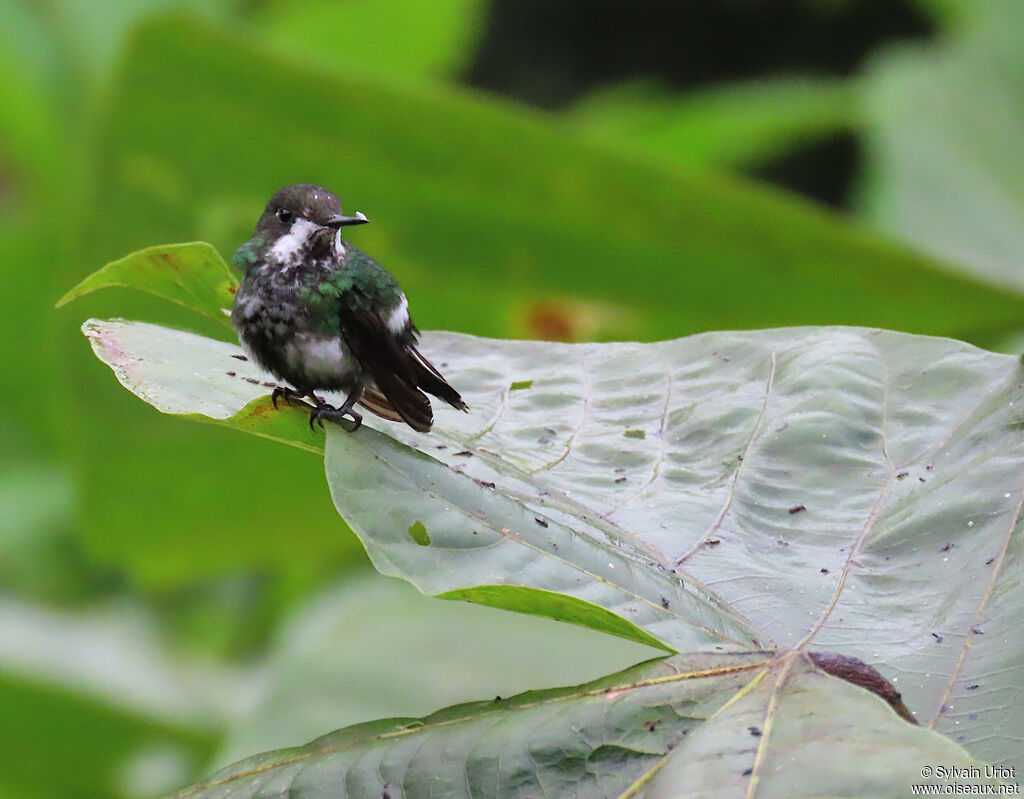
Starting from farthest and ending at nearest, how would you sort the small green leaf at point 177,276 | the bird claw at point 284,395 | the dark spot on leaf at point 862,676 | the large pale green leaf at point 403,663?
the large pale green leaf at point 403,663 → the small green leaf at point 177,276 → the bird claw at point 284,395 → the dark spot on leaf at point 862,676

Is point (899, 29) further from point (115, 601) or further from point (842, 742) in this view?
point (842, 742)

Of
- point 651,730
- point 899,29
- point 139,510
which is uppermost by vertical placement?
point 899,29

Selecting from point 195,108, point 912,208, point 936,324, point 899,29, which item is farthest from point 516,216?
point 899,29

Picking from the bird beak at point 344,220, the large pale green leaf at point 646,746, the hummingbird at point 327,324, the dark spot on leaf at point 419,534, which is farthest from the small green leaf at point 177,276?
the large pale green leaf at point 646,746

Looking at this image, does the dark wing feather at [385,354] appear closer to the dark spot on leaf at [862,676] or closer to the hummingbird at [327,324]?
the hummingbird at [327,324]

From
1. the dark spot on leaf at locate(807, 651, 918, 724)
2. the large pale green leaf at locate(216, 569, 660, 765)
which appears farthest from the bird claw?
the large pale green leaf at locate(216, 569, 660, 765)

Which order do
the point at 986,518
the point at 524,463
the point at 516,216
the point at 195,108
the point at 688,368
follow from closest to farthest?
1. the point at 986,518
2. the point at 524,463
3. the point at 688,368
4. the point at 195,108
5. the point at 516,216
